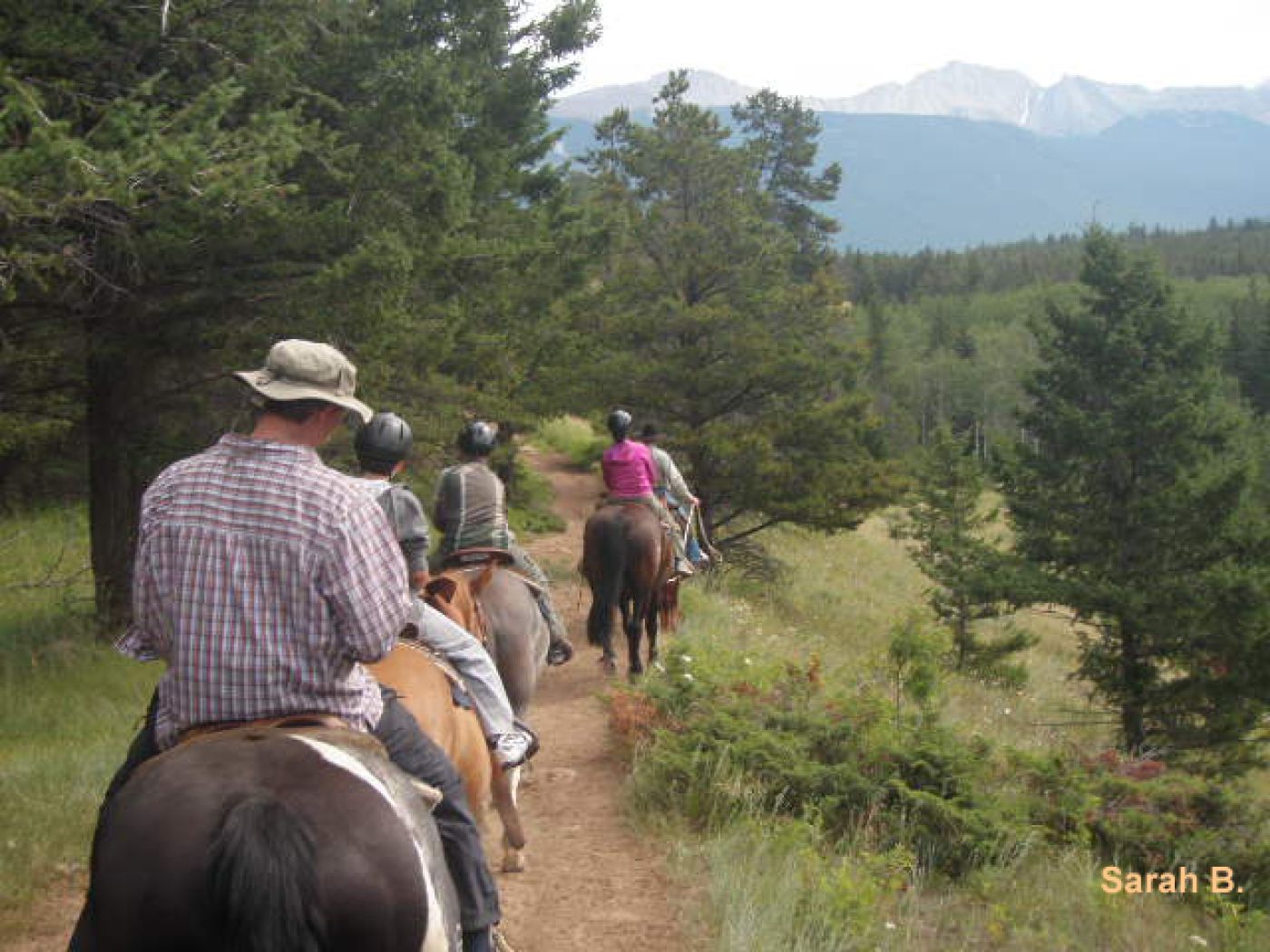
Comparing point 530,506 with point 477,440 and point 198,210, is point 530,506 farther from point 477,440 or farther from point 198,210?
point 477,440

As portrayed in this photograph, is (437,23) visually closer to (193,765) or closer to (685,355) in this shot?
(685,355)

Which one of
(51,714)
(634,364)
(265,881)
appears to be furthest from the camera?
(634,364)

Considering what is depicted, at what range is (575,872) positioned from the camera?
230 inches

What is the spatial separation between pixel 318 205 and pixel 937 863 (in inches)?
294

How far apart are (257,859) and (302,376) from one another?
1.33 m

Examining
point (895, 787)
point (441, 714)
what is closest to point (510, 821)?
point (441, 714)

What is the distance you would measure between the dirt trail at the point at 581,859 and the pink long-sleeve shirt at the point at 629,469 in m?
1.97

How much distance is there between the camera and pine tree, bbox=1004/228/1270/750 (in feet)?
52.5

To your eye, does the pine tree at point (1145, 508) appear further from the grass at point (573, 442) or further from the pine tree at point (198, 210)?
the grass at point (573, 442)

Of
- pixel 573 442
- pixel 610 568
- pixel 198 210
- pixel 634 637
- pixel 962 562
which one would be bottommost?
pixel 962 562

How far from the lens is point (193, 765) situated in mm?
2504

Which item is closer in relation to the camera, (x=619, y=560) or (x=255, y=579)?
(x=255, y=579)

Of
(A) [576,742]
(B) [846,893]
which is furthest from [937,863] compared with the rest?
(A) [576,742]

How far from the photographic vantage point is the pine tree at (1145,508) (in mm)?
16000
